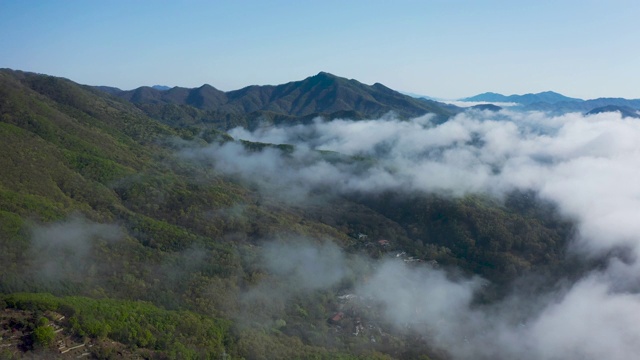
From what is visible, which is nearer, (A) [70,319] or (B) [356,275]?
(A) [70,319]

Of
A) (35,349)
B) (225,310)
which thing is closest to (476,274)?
(225,310)

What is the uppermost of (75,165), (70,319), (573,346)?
(75,165)

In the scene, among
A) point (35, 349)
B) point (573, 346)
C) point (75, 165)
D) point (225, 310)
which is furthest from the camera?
point (75, 165)

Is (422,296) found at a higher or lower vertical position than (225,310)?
lower

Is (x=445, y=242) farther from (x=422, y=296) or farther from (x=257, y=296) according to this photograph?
(x=257, y=296)

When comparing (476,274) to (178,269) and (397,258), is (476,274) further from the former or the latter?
(178,269)

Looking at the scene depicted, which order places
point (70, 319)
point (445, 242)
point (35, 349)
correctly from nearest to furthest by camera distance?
point (35, 349) < point (70, 319) < point (445, 242)
